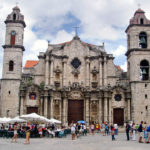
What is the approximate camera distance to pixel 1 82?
3491 cm

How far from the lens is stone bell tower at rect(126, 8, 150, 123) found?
Answer: 114 ft

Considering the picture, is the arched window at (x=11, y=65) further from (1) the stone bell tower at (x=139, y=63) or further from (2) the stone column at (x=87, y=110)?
(1) the stone bell tower at (x=139, y=63)

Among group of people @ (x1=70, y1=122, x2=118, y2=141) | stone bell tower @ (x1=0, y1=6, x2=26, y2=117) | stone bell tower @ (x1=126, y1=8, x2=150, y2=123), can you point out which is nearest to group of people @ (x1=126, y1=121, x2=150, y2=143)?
group of people @ (x1=70, y1=122, x2=118, y2=141)

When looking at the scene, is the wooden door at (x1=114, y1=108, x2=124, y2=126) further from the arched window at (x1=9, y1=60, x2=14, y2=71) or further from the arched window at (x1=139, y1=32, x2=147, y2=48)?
the arched window at (x1=9, y1=60, x2=14, y2=71)

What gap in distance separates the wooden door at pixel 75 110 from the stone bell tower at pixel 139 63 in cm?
713

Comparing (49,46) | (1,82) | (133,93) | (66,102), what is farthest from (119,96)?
(1,82)

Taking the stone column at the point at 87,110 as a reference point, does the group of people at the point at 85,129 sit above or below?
below

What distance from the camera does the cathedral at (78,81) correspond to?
34844mm

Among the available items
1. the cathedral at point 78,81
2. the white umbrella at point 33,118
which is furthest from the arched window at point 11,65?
the white umbrella at point 33,118

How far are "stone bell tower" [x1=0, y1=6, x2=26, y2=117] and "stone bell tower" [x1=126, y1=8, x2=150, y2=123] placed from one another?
15.5m

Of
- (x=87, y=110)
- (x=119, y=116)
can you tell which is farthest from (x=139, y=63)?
(x=87, y=110)

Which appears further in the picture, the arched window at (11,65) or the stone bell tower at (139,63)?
the arched window at (11,65)

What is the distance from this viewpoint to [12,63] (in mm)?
36031

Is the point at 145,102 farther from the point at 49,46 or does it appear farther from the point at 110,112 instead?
the point at 49,46
